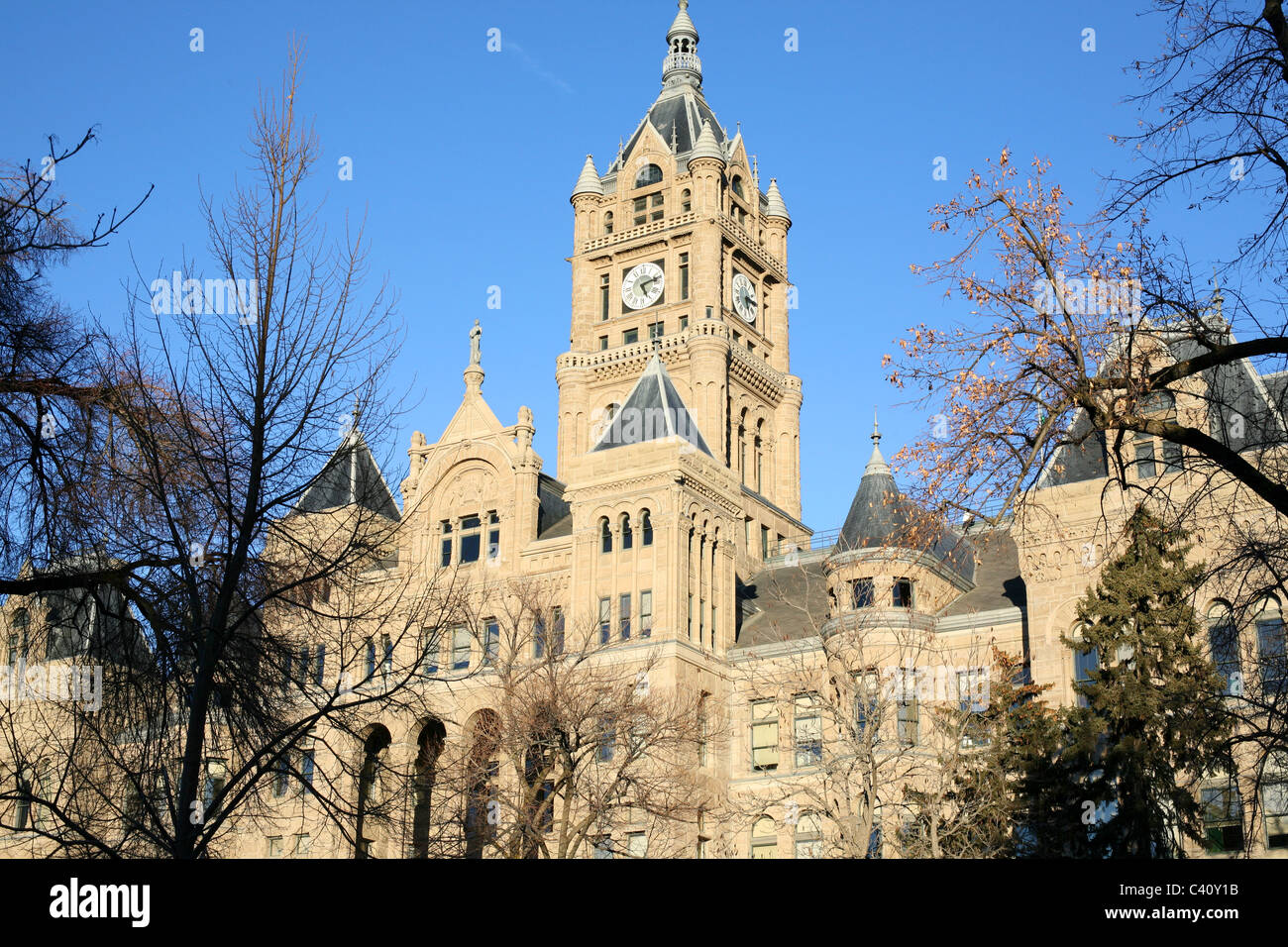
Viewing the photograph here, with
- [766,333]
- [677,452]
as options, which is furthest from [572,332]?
[677,452]

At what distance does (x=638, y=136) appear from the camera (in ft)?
272

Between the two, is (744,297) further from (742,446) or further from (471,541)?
(471,541)

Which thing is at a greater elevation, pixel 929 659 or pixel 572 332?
pixel 572 332

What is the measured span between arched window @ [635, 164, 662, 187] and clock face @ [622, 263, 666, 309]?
210 inches

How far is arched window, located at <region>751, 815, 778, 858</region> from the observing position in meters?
47.3

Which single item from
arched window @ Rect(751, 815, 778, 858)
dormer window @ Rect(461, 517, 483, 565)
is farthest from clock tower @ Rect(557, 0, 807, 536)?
arched window @ Rect(751, 815, 778, 858)

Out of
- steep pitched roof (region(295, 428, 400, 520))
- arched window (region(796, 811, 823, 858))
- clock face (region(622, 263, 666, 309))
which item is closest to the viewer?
steep pitched roof (region(295, 428, 400, 520))

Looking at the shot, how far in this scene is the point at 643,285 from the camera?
7775cm

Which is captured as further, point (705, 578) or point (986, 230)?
point (705, 578)

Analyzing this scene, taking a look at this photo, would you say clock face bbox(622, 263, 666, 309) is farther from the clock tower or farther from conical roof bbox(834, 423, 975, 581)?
conical roof bbox(834, 423, 975, 581)

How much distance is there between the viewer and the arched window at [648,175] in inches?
3169
